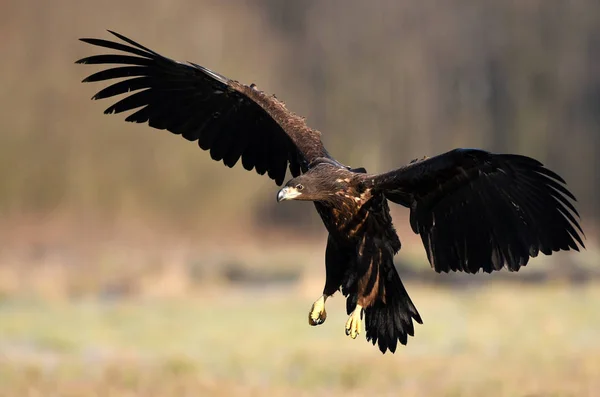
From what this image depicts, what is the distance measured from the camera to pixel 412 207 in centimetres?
704

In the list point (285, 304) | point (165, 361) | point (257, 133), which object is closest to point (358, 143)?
point (285, 304)

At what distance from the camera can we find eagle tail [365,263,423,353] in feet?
23.9

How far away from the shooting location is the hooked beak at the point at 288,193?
21.6 feet

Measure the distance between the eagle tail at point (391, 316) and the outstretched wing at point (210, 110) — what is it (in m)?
1.24

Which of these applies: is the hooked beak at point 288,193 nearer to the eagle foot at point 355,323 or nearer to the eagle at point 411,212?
the eagle at point 411,212

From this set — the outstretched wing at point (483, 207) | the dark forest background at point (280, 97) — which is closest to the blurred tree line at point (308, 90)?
the dark forest background at point (280, 97)

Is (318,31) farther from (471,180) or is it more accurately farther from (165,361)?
(471,180)

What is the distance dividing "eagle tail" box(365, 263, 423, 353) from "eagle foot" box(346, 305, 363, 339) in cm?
14

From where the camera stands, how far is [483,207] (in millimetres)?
6918

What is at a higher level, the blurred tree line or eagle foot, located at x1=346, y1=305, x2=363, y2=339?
the blurred tree line

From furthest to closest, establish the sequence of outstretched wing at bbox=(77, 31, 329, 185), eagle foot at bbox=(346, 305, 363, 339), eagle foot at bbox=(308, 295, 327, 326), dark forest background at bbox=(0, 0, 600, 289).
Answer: dark forest background at bbox=(0, 0, 600, 289)
outstretched wing at bbox=(77, 31, 329, 185)
eagle foot at bbox=(308, 295, 327, 326)
eagle foot at bbox=(346, 305, 363, 339)

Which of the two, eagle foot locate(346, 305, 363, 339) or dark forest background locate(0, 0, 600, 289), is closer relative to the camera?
eagle foot locate(346, 305, 363, 339)

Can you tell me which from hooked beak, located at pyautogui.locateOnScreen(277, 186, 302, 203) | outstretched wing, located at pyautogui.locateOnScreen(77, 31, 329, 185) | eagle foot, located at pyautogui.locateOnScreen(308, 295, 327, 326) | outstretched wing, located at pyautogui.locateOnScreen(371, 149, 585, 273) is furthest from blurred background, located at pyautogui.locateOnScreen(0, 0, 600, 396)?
hooked beak, located at pyautogui.locateOnScreen(277, 186, 302, 203)

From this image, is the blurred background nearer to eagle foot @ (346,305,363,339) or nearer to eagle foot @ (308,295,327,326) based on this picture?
eagle foot @ (308,295,327,326)
